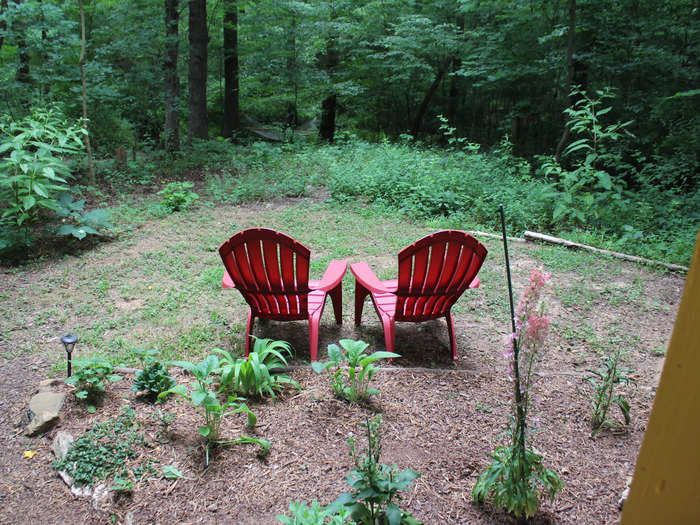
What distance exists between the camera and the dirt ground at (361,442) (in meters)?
2.14

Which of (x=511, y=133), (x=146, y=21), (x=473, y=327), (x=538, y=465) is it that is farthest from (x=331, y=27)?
(x=538, y=465)

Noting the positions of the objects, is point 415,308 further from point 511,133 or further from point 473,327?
point 511,133

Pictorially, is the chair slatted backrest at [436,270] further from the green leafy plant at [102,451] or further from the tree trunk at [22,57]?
the tree trunk at [22,57]

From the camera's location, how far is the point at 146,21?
390 inches

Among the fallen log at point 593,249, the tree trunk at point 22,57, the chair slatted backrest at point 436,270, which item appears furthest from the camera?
the tree trunk at point 22,57

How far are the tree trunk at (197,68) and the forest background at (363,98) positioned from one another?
0.04m

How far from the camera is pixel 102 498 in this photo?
2.17 meters

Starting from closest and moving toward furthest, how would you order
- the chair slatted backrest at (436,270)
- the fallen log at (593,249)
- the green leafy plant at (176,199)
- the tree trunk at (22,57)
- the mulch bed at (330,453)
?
the mulch bed at (330,453), the chair slatted backrest at (436,270), the fallen log at (593,249), the green leafy plant at (176,199), the tree trunk at (22,57)

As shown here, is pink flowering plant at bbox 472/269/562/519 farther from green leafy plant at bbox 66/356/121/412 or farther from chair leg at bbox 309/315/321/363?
green leafy plant at bbox 66/356/121/412

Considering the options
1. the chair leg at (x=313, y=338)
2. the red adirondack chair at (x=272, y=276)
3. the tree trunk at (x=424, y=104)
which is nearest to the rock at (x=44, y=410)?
the red adirondack chair at (x=272, y=276)

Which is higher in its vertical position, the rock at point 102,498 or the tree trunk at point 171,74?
the tree trunk at point 171,74

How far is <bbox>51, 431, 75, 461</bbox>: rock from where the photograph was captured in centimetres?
241

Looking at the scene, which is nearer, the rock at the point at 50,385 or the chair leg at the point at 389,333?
the rock at the point at 50,385

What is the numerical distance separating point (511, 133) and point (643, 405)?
12.0 meters
